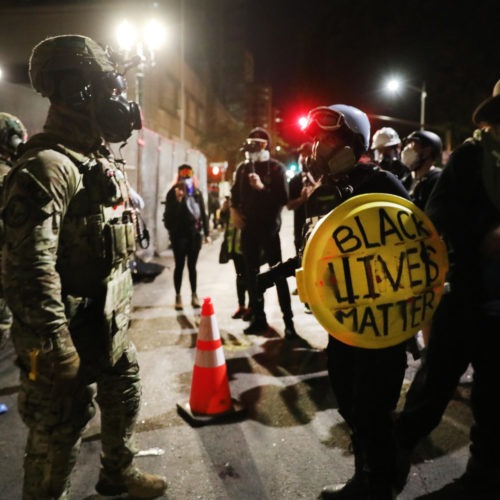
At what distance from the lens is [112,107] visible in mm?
2473

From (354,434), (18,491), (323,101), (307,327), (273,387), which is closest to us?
(354,434)

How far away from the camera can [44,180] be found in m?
2.09

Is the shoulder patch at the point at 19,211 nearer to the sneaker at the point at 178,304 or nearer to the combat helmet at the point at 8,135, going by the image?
the combat helmet at the point at 8,135

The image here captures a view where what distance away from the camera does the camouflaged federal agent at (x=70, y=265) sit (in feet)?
6.82

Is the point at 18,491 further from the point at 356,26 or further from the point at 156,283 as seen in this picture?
the point at 356,26

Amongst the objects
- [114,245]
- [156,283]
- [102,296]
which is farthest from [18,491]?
[156,283]

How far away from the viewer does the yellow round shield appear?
203 cm

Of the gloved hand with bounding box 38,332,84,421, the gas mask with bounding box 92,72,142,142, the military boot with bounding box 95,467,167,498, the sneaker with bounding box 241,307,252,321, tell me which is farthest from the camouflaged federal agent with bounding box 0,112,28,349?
the sneaker with bounding box 241,307,252,321

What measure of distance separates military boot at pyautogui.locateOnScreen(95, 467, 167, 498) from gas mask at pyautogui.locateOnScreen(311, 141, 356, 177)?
201 centimetres

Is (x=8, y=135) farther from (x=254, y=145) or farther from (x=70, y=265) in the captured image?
(x=254, y=145)

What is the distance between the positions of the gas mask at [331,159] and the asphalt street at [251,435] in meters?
1.89

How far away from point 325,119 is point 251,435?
7.54 ft

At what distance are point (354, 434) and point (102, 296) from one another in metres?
1.54

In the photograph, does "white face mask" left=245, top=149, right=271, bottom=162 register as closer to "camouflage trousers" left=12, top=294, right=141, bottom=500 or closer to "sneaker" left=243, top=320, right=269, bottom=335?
"sneaker" left=243, top=320, right=269, bottom=335
